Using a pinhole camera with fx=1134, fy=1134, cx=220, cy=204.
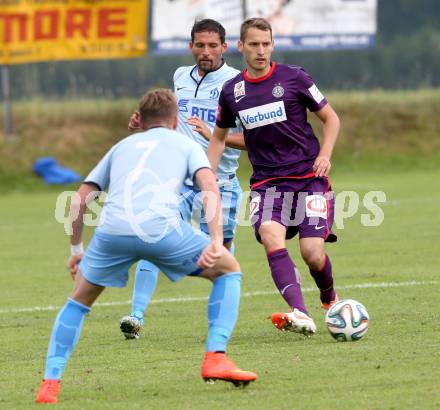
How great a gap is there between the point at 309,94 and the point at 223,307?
250cm

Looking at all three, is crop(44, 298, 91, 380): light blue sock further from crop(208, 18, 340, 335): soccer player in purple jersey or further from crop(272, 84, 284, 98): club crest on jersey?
crop(272, 84, 284, 98): club crest on jersey

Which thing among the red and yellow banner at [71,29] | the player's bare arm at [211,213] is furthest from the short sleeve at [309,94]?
the red and yellow banner at [71,29]

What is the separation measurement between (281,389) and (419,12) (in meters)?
25.5

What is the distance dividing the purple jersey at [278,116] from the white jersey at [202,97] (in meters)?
0.93

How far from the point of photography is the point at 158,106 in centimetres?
602

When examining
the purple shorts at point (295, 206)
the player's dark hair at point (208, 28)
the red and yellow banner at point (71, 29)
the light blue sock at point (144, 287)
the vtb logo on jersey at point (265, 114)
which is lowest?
the red and yellow banner at point (71, 29)

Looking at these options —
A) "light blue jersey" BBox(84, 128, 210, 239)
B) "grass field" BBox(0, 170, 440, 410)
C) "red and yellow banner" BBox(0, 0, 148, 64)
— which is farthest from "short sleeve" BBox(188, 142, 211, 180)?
→ "red and yellow banner" BBox(0, 0, 148, 64)

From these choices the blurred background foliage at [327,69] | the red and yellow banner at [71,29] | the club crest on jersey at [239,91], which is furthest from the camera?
the blurred background foliage at [327,69]

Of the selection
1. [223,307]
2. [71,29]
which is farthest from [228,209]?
[71,29]

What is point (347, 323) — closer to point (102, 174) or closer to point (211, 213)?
point (211, 213)

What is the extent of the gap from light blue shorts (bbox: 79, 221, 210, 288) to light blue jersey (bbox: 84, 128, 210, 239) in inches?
1.5

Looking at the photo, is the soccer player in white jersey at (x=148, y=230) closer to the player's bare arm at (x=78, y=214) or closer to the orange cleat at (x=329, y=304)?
the player's bare arm at (x=78, y=214)

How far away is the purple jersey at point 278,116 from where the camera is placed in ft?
26.6

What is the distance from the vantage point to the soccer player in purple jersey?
→ 8.06 metres
